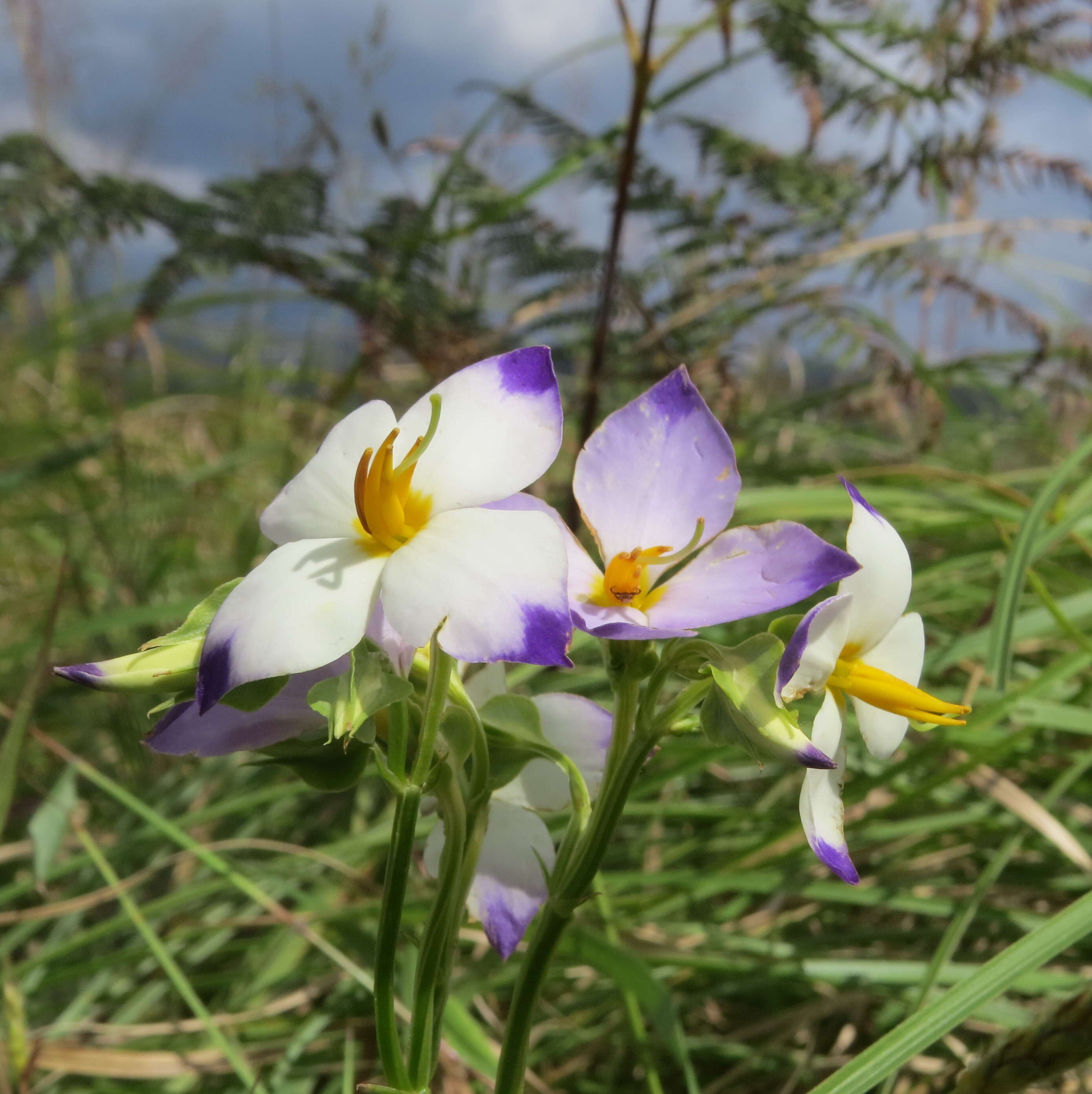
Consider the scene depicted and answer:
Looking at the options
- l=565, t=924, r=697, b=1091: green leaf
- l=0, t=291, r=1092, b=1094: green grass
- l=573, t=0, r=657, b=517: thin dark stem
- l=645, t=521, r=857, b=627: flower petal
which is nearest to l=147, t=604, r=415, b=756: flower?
l=645, t=521, r=857, b=627: flower petal

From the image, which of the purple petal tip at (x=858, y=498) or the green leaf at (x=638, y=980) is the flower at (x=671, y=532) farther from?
the green leaf at (x=638, y=980)

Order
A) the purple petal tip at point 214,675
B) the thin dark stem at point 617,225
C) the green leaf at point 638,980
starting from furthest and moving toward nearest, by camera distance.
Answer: the thin dark stem at point 617,225
the green leaf at point 638,980
the purple petal tip at point 214,675

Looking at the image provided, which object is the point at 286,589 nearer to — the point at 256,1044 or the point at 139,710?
the point at 256,1044

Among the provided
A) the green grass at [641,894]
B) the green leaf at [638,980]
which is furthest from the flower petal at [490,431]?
the green leaf at [638,980]

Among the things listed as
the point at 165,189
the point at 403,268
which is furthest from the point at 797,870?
the point at 165,189

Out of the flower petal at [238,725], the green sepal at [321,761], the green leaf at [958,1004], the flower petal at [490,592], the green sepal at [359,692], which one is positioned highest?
the flower petal at [490,592]

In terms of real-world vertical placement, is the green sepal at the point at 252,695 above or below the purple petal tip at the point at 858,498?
below

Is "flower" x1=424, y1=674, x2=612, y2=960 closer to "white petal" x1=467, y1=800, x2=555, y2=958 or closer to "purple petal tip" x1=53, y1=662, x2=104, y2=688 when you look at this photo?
"white petal" x1=467, y1=800, x2=555, y2=958
